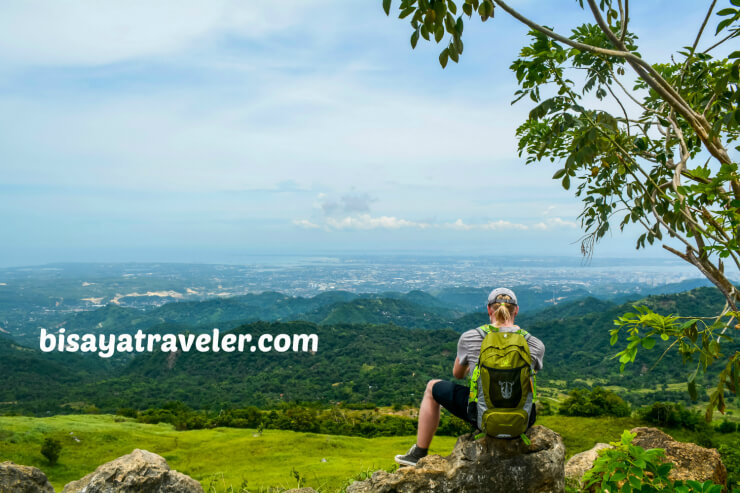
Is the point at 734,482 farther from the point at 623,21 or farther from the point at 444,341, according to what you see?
the point at 444,341

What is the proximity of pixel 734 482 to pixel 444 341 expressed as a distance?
375 feet

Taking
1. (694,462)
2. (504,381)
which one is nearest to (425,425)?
(504,381)

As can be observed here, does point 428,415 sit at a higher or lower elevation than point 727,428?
higher

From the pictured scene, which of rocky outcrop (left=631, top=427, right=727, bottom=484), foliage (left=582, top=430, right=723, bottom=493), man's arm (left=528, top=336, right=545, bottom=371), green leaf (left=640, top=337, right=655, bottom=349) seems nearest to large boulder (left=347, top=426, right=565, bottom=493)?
man's arm (left=528, top=336, right=545, bottom=371)

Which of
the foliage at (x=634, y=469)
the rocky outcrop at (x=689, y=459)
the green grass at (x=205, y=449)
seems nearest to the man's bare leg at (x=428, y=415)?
the foliage at (x=634, y=469)

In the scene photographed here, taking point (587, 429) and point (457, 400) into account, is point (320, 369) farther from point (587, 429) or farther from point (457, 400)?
point (457, 400)

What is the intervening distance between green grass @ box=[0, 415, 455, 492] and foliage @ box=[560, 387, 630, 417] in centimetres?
731

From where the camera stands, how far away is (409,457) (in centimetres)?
546

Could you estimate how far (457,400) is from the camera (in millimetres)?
4789

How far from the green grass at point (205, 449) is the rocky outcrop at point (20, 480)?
8808mm

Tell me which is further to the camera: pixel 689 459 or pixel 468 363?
pixel 689 459

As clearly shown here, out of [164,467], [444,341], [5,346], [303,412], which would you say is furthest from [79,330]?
[164,467]

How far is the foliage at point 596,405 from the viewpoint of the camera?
70.7 ft

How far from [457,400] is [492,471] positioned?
0.92 metres
